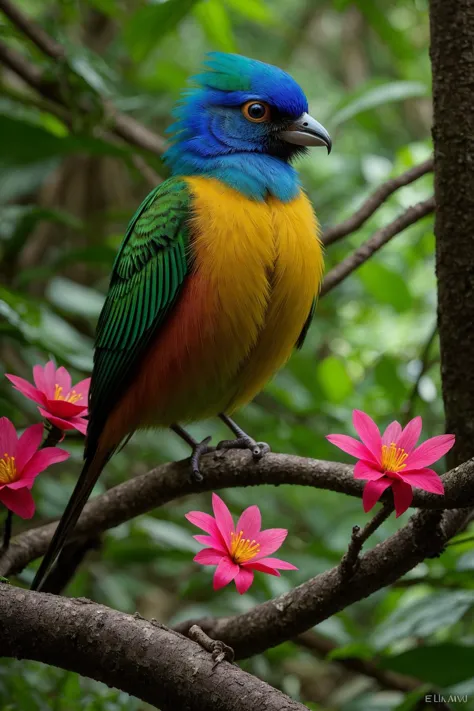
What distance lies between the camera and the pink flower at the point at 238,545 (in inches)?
79.0

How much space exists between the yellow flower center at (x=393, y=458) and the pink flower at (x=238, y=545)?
0.33m

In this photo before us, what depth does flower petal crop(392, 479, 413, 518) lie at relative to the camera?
1.87 metres

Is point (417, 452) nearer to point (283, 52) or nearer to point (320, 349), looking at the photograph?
point (320, 349)

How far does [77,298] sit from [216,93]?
57.9 inches

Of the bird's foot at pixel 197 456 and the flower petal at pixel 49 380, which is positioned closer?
the flower petal at pixel 49 380

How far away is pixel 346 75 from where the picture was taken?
7316 millimetres

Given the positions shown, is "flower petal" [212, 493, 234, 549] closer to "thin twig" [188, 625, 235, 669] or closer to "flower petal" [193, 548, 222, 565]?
"flower petal" [193, 548, 222, 565]

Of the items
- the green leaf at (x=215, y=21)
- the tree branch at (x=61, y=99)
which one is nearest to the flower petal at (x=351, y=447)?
the tree branch at (x=61, y=99)

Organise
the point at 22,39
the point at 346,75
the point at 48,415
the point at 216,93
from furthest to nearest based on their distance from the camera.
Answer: the point at 346,75 → the point at 22,39 → the point at 216,93 → the point at 48,415

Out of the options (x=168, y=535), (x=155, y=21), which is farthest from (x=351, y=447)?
(x=155, y=21)

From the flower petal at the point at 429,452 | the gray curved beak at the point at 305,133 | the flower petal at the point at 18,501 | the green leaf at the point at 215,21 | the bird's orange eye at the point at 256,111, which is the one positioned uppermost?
the green leaf at the point at 215,21

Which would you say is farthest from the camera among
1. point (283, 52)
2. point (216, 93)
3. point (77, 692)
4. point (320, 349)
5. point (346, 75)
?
point (346, 75)

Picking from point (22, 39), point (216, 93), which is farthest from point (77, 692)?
point (22, 39)

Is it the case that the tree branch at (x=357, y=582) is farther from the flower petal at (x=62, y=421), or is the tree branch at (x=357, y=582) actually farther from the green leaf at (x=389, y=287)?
the green leaf at (x=389, y=287)
